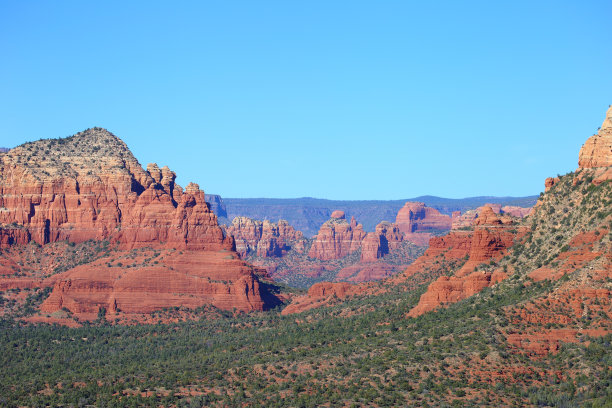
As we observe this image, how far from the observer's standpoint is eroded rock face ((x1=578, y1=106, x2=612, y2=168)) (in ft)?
367

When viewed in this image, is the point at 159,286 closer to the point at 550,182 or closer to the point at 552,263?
the point at 550,182

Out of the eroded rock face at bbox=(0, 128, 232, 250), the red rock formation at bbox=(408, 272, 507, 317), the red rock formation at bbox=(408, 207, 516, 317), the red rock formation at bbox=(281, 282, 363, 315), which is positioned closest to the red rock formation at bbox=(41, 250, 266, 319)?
the red rock formation at bbox=(281, 282, 363, 315)

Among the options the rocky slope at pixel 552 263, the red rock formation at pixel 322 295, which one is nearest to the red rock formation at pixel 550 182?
the rocky slope at pixel 552 263

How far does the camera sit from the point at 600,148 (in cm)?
11306

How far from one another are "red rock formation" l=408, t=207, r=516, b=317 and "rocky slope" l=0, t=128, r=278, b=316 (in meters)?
53.8

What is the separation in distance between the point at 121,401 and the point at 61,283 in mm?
69800

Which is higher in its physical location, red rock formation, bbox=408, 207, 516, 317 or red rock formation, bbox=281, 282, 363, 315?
red rock formation, bbox=408, 207, 516, 317

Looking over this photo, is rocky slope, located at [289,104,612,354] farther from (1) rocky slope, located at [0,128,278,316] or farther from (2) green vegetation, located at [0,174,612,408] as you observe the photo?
(1) rocky slope, located at [0,128,278,316]

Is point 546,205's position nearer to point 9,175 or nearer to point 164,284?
point 164,284

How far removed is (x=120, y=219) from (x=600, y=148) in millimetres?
100043

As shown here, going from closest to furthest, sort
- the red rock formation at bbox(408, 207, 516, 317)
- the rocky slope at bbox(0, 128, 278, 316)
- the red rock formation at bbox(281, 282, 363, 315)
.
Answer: the red rock formation at bbox(408, 207, 516, 317), the red rock formation at bbox(281, 282, 363, 315), the rocky slope at bbox(0, 128, 278, 316)

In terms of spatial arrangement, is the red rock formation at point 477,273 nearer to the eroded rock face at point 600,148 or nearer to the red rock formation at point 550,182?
the red rock formation at point 550,182

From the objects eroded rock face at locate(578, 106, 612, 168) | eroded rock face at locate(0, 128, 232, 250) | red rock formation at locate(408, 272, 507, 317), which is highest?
eroded rock face at locate(578, 106, 612, 168)

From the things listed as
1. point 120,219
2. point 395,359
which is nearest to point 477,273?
point 395,359
